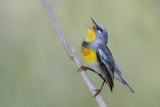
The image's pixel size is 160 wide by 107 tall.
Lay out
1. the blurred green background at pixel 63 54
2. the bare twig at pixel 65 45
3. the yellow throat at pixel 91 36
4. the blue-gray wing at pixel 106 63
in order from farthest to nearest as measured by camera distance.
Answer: the blurred green background at pixel 63 54
the yellow throat at pixel 91 36
the blue-gray wing at pixel 106 63
the bare twig at pixel 65 45

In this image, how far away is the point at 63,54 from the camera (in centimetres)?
562

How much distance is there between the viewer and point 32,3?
17.8 ft

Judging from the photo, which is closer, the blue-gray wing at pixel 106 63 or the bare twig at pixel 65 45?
the bare twig at pixel 65 45

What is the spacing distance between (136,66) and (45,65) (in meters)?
1.38

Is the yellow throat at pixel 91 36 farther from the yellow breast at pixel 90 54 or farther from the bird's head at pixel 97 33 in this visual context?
the yellow breast at pixel 90 54

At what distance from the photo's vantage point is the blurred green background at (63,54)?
5133 millimetres

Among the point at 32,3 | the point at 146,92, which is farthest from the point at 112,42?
the point at 32,3

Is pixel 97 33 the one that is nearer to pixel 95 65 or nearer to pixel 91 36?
pixel 91 36

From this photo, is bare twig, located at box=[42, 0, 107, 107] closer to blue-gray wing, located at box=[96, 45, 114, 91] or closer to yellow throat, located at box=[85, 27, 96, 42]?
blue-gray wing, located at box=[96, 45, 114, 91]

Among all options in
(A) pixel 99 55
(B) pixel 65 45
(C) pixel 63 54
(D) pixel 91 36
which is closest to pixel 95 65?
(A) pixel 99 55

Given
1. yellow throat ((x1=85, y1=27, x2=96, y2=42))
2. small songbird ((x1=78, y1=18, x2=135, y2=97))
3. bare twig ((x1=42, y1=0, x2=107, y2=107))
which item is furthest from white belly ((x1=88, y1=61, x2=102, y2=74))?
bare twig ((x1=42, y1=0, x2=107, y2=107))

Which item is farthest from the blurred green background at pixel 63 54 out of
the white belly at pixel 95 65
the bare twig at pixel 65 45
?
the bare twig at pixel 65 45

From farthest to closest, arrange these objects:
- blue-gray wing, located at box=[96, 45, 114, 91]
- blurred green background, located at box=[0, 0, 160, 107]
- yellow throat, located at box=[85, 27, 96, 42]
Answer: blurred green background, located at box=[0, 0, 160, 107]
yellow throat, located at box=[85, 27, 96, 42]
blue-gray wing, located at box=[96, 45, 114, 91]

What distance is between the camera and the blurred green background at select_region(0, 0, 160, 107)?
5133 mm
